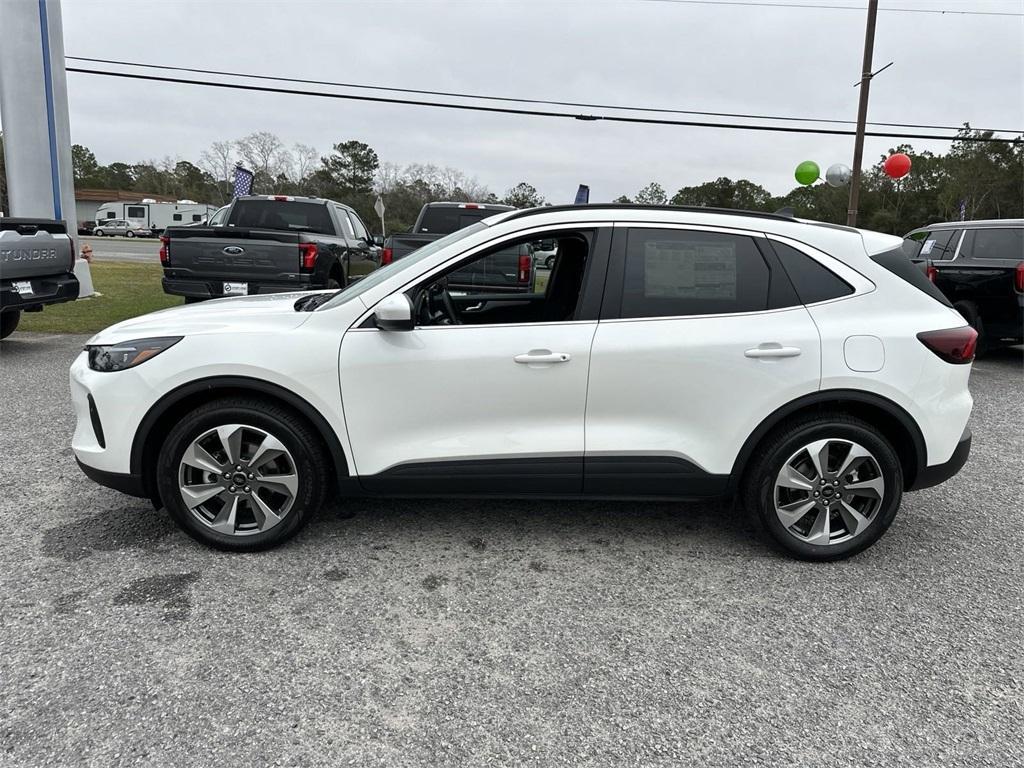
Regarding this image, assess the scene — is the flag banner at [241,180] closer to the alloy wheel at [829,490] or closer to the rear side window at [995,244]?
the rear side window at [995,244]

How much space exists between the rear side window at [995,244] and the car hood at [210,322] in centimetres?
925

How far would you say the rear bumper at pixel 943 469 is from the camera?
3.47 meters

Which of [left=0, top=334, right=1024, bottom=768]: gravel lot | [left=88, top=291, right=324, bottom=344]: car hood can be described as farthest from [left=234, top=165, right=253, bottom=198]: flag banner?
[left=88, top=291, right=324, bottom=344]: car hood

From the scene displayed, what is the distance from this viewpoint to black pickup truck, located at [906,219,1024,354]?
29.0 feet

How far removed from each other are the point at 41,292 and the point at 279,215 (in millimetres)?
3484

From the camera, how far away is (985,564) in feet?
11.8

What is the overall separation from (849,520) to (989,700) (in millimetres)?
1040

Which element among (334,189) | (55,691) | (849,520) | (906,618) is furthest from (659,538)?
(334,189)

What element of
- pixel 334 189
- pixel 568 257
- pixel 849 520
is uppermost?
pixel 334 189

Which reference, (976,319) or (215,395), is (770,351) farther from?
(976,319)

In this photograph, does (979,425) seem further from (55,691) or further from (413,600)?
(55,691)

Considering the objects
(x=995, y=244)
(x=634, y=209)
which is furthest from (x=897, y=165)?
(x=634, y=209)

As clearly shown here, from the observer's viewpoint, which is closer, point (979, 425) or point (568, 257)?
point (568, 257)

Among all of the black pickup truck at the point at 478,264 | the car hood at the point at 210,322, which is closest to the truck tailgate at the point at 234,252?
the black pickup truck at the point at 478,264
